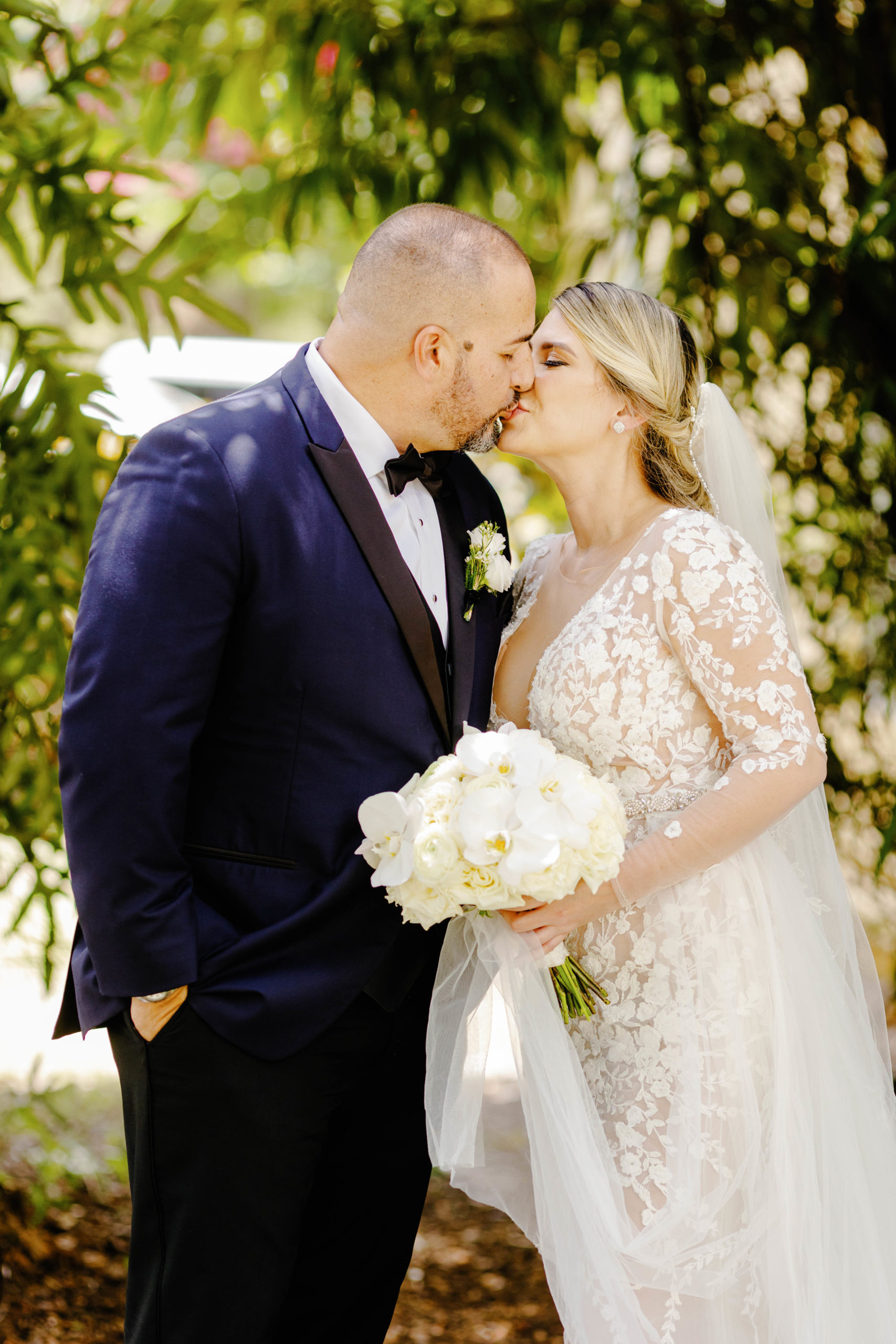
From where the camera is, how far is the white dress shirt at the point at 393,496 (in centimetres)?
220

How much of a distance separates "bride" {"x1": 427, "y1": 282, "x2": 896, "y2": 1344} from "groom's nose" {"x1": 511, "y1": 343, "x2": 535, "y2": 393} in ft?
0.24

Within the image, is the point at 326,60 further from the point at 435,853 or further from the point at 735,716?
the point at 435,853

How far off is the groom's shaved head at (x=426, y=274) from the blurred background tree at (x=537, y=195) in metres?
0.75

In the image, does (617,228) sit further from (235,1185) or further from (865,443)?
(235,1185)

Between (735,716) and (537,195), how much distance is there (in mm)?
→ 2317

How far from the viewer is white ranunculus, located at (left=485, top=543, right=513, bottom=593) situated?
2.31m

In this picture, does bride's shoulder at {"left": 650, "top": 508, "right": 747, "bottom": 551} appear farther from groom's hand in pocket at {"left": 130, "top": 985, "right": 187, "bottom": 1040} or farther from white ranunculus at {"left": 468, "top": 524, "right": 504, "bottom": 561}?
groom's hand in pocket at {"left": 130, "top": 985, "right": 187, "bottom": 1040}

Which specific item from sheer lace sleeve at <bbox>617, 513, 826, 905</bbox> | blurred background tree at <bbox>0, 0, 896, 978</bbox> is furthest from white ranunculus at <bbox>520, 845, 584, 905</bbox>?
blurred background tree at <bbox>0, 0, 896, 978</bbox>

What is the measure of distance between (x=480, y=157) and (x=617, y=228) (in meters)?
0.47

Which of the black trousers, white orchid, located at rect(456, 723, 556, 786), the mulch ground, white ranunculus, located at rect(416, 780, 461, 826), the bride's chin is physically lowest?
the mulch ground

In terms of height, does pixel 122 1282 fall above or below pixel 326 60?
below

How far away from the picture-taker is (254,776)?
2.01 metres

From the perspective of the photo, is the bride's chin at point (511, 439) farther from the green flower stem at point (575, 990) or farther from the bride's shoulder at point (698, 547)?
the green flower stem at point (575, 990)

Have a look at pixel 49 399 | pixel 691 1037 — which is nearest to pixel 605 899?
pixel 691 1037
